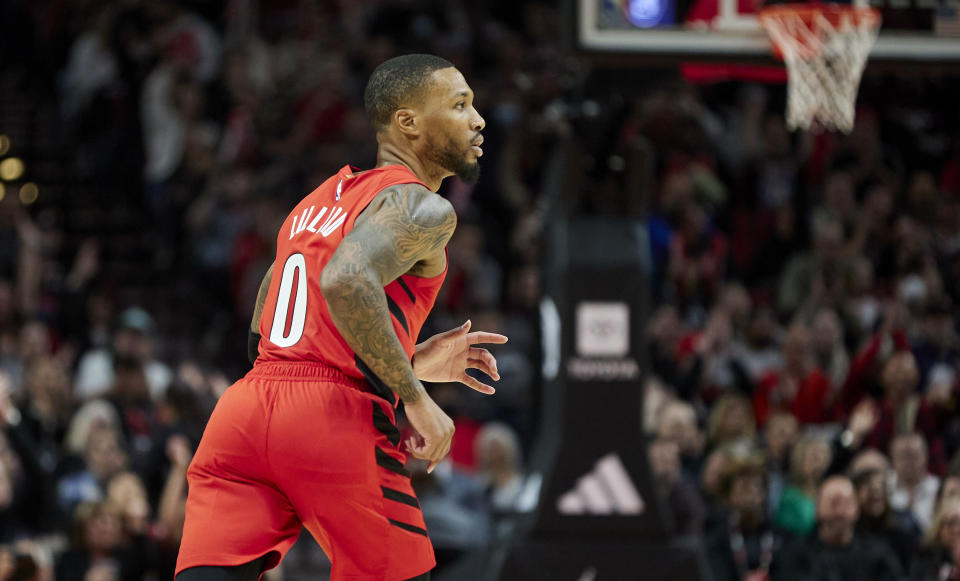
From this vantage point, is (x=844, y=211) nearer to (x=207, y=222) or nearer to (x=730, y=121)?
(x=730, y=121)

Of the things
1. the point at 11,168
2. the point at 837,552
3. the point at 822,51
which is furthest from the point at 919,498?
the point at 11,168

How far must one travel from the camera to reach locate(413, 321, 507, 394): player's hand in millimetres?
4164

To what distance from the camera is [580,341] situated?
8078 millimetres

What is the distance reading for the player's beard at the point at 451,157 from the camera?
12.8 ft

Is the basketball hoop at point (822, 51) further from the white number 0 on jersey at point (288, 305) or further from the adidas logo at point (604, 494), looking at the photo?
the white number 0 on jersey at point (288, 305)

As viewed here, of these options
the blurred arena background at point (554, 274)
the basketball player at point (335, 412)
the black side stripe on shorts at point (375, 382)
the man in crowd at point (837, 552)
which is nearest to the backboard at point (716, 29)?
the blurred arena background at point (554, 274)

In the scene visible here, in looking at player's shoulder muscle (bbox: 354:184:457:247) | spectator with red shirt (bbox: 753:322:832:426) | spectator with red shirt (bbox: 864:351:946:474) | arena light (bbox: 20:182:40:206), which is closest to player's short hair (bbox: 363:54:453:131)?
player's shoulder muscle (bbox: 354:184:457:247)

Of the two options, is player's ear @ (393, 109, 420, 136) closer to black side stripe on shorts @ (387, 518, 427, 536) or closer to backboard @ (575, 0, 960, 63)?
black side stripe on shorts @ (387, 518, 427, 536)

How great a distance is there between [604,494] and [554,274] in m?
1.29

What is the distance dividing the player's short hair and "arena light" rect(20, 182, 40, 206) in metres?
11.0

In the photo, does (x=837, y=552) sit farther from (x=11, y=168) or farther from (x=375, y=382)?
(x=11, y=168)

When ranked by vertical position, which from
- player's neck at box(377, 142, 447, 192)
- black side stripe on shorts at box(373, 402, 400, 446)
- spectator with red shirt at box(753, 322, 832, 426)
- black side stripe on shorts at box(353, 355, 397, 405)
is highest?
player's neck at box(377, 142, 447, 192)

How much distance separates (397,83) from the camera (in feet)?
12.7

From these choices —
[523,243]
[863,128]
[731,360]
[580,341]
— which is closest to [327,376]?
[580,341]
